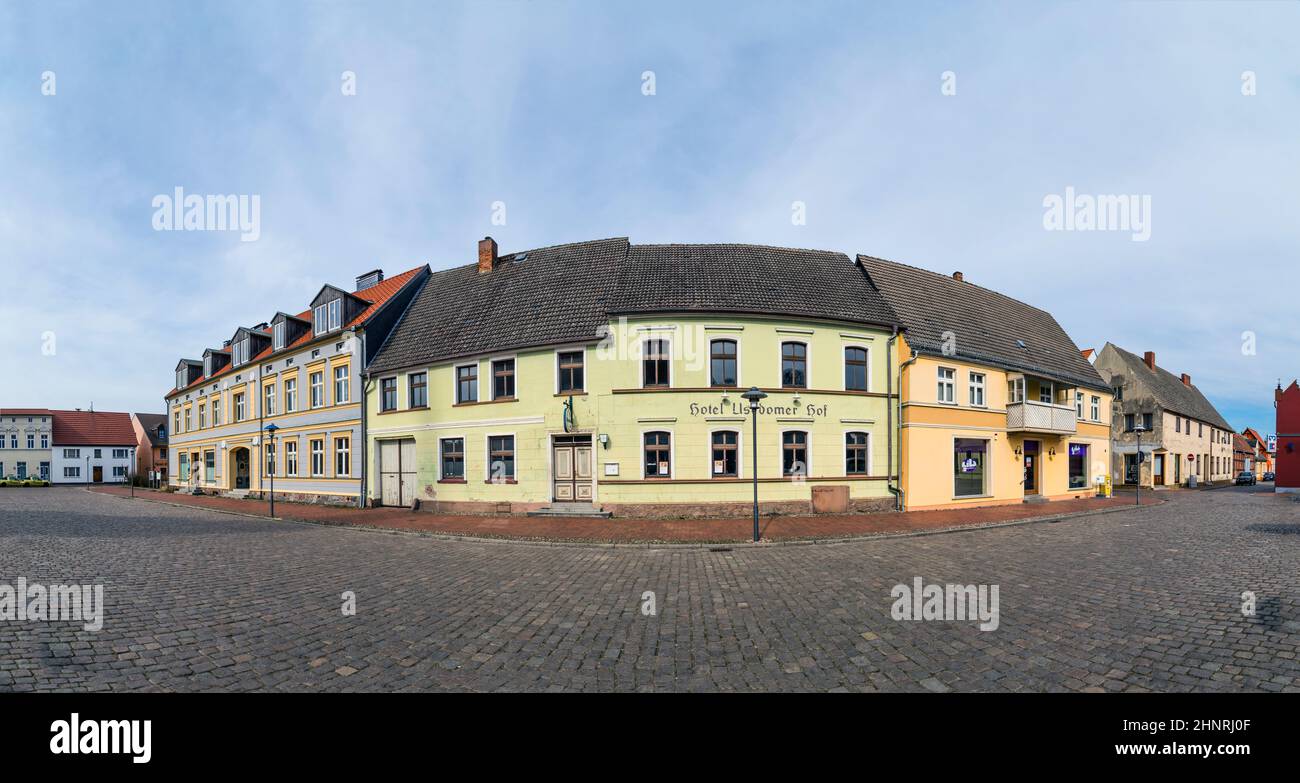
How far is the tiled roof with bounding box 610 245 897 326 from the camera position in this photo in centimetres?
1831

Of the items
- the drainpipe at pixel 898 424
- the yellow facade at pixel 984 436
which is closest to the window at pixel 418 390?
the drainpipe at pixel 898 424

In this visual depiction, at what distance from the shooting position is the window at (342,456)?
22656mm

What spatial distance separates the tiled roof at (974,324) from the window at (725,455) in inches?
308

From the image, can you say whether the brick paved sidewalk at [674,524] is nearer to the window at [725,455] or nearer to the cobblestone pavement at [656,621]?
the cobblestone pavement at [656,621]

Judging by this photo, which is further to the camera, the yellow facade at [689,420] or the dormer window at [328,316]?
the dormer window at [328,316]

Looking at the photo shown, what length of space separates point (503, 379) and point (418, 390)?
4513 millimetres

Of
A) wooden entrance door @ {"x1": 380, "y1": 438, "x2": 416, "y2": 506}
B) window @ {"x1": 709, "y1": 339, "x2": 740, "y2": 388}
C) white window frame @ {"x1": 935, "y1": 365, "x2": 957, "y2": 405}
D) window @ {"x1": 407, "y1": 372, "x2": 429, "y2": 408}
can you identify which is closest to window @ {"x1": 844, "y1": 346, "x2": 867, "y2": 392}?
white window frame @ {"x1": 935, "y1": 365, "x2": 957, "y2": 405}

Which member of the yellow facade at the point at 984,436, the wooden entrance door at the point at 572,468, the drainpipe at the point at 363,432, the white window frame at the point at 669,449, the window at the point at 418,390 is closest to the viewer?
the white window frame at the point at 669,449

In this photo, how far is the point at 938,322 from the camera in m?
21.5

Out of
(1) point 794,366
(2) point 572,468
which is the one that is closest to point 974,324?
(1) point 794,366

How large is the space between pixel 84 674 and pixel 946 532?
16384 millimetres

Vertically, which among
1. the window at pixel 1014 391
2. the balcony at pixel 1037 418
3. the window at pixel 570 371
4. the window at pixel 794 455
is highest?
the window at pixel 570 371

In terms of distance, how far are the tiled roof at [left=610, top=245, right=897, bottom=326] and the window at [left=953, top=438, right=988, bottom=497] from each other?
590 centimetres
